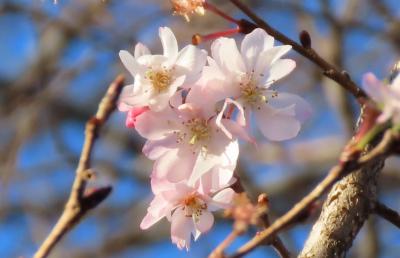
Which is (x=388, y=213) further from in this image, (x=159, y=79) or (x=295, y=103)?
(x=159, y=79)

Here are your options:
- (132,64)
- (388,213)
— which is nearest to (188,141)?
(132,64)

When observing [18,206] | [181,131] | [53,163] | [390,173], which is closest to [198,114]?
[181,131]

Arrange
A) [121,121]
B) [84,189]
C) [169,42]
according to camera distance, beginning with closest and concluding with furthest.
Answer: [84,189] → [169,42] → [121,121]

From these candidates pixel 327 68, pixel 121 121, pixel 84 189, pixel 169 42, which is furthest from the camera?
pixel 121 121

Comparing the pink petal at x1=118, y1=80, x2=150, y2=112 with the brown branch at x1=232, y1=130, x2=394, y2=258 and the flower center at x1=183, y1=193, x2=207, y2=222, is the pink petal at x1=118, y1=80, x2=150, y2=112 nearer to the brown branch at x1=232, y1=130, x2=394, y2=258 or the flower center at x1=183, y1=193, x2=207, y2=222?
the flower center at x1=183, y1=193, x2=207, y2=222

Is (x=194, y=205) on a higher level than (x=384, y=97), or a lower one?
lower

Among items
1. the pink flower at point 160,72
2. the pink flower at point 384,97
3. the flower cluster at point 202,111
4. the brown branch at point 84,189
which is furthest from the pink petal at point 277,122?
the brown branch at point 84,189
